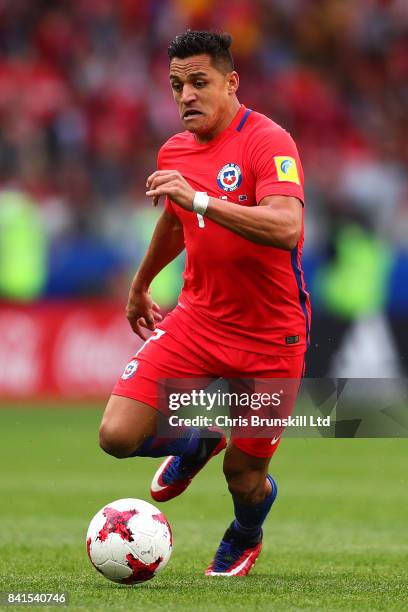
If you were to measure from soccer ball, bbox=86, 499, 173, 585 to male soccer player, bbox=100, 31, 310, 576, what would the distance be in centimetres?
29

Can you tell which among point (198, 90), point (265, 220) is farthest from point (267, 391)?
point (198, 90)

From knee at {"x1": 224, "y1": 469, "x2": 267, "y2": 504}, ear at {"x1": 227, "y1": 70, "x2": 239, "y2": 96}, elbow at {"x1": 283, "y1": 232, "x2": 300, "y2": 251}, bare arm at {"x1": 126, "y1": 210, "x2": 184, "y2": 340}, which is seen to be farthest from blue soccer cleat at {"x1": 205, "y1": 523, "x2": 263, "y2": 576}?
ear at {"x1": 227, "y1": 70, "x2": 239, "y2": 96}

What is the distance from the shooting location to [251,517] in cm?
615

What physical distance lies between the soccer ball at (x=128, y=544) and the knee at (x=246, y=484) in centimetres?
49

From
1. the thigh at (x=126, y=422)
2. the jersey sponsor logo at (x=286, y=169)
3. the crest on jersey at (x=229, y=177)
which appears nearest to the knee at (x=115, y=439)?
the thigh at (x=126, y=422)

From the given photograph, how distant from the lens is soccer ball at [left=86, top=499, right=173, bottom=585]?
5492mm

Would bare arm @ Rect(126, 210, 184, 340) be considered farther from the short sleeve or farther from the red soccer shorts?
the short sleeve

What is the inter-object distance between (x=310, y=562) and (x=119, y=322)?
7696mm

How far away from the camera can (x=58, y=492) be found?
9.02 meters

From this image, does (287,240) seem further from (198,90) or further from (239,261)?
(198,90)

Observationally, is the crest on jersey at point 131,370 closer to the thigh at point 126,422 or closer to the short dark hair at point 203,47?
the thigh at point 126,422

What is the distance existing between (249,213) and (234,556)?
1753 mm

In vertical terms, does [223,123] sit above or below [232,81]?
below

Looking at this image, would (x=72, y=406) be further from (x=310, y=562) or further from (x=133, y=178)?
(x=310, y=562)
